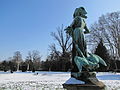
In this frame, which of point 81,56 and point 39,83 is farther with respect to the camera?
point 39,83

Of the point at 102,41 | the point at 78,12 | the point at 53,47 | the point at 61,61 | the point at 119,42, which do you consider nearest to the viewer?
the point at 78,12

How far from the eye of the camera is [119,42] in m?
31.9

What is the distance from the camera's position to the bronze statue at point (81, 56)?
5.33 m

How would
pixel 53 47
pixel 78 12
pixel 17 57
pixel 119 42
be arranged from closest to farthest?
pixel 78 12, pixel 119 42, pixel 53 47, pixel 17 57

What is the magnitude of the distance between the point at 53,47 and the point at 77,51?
119 feet

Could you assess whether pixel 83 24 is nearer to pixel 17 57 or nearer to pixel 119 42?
pixel 119 42

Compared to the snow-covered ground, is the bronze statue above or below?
above

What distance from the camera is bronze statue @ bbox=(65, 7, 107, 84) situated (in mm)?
5328

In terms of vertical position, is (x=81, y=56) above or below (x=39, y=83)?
above

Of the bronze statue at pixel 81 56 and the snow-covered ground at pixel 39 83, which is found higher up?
the bronze statue at pixel 81 56

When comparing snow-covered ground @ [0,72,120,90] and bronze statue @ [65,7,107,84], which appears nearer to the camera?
bronze statue @ [65,7,107,84]

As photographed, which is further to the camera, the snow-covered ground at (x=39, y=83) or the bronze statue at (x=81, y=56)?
the snow-covered ground at (x=39, y=83)

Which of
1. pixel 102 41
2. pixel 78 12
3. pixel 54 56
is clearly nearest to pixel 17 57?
pixel 54 56

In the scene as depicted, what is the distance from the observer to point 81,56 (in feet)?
18.3
